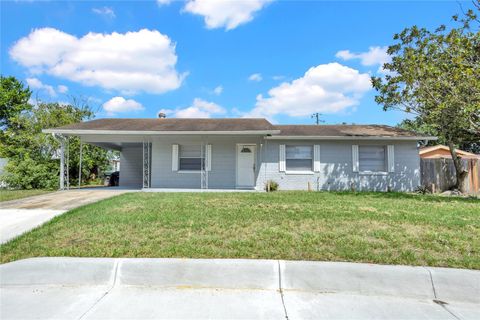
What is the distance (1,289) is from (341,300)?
4.03 meters

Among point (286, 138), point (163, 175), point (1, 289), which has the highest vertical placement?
point (286, 138)

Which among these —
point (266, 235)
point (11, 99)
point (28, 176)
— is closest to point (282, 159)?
point (266, 235)

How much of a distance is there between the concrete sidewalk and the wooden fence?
12255 millimetres

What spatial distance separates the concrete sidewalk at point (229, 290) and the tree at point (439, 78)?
25.8 ft

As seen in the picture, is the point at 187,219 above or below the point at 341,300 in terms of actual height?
above

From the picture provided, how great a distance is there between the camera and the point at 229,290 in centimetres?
343

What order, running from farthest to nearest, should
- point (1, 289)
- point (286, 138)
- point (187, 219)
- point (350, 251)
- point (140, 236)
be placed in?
point (286, 138)
point (187, 219)
point (140, 236)
point (350, 251)
point (1, 289)

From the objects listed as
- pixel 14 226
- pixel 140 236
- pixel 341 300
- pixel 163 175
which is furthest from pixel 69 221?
pixel 163 175

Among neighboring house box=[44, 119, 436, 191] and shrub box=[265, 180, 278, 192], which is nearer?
shrub box=[265, 180, 278, 192]

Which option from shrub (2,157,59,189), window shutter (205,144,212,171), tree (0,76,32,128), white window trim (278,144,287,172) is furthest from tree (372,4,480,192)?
tree (0,76,32,128)

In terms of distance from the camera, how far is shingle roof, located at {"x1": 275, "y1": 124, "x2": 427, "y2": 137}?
1320 cm

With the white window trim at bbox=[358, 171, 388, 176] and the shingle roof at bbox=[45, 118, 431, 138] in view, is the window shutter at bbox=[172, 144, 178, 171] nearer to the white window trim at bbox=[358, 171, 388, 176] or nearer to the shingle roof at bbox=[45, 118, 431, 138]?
the shingle roof at bbox=[45, 118, 431, 138]

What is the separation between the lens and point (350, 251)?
13.4 ft

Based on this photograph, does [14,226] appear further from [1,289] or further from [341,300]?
[341,300]
